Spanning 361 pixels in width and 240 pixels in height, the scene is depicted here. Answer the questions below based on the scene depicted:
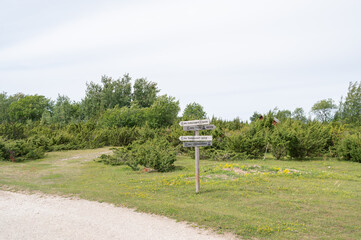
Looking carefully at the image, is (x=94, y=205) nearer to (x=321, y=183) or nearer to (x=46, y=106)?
(x=321, y=183)

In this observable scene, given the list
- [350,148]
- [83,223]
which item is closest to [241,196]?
[83,223]

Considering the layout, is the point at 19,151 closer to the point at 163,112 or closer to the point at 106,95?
the point at 163,112

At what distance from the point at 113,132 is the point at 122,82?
3084cm

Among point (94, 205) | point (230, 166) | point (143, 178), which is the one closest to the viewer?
point (94, 205)

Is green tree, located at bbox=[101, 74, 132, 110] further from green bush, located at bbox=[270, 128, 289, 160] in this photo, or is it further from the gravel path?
the gravel path

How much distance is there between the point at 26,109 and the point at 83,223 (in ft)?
227

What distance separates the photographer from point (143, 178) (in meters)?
12.5

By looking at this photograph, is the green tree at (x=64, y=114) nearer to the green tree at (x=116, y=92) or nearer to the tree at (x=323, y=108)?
the green tree at (x=116, y=92)

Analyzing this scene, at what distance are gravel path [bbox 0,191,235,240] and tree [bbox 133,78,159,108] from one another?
164ft

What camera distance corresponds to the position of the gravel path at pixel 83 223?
19.8 ft

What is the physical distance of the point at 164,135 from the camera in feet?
86.4

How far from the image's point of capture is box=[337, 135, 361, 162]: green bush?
17.8 metres

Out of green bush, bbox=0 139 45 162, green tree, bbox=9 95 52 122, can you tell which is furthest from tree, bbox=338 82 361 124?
green tree, bbox=9 95 52 122

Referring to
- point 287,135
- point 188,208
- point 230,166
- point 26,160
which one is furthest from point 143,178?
point 26,160
